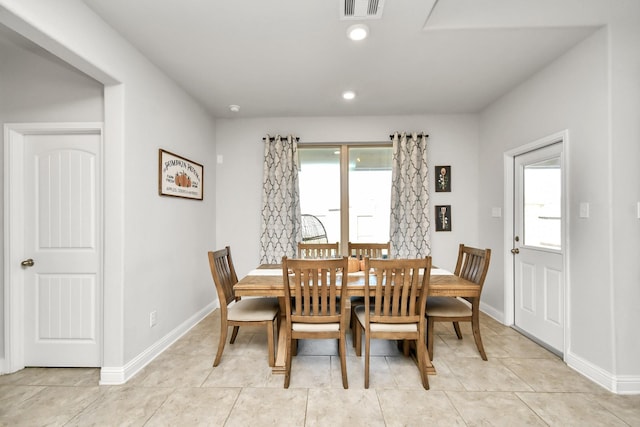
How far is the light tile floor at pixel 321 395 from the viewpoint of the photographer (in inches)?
72.3

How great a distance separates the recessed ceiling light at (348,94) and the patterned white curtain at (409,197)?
3.06 feet

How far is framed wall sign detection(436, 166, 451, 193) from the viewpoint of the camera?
4.09 m

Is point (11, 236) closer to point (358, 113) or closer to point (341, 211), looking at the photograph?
point (341, 211)

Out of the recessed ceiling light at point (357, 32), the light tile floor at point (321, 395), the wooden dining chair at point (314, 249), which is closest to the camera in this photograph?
the light tile floor at point (321, 395)

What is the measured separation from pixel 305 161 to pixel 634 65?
10.7ft

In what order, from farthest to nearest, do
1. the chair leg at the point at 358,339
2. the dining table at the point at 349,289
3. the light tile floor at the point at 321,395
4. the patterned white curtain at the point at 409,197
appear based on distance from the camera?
the patterned white curtain at the point at 409,197 < the chair leg at the point at 358,339 < the dining table at the point at 349,289 < the light tile floor at the point at 321,395

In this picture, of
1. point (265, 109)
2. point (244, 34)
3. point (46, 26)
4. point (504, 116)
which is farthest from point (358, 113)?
point (46, 26)

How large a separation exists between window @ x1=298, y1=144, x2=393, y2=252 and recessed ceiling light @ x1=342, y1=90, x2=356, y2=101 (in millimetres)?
856

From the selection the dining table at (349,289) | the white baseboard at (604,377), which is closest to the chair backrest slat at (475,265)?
the dining table at (349,289)

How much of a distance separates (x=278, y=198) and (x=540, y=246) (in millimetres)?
3031

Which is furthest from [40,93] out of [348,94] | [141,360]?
[348,94]

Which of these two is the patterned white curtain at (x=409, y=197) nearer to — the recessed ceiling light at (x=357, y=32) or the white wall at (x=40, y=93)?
the recessed ceiling light at (x=357, y=32)

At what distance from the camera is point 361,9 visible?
1979 mm

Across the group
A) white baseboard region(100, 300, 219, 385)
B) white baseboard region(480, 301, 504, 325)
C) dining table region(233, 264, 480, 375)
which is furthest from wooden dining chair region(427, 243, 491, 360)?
white baseboard region(100, 300, 219, 385)
